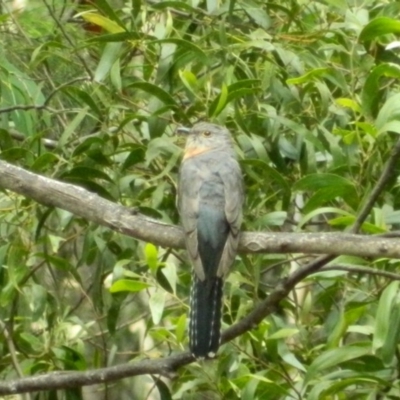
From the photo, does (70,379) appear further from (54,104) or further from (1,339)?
(54,104)

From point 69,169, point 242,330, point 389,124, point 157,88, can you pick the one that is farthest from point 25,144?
point 389,124

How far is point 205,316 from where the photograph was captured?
3.82 metres

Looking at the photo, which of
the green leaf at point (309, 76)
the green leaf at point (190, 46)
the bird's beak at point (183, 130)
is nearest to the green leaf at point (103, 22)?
the green leaf at point (190, 46)

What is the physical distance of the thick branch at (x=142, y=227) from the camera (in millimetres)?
3344

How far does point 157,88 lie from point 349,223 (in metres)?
0.81

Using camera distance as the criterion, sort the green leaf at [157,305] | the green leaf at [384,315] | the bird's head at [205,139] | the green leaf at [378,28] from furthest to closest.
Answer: the bird's head at [205,139] → the green leaf at [378,28] → the green leaf at [157,305] → the green leaf at [384,315]

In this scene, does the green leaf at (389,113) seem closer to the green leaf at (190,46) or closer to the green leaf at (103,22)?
the green leaf at (190,46)

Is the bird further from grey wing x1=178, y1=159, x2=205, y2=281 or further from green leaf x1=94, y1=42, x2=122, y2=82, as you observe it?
green leaf x1=94, y1=42, x2=122, y2=82

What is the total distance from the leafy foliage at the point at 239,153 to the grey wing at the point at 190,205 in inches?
3.1

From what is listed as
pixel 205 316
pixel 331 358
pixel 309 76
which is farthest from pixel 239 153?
pixel 331 358

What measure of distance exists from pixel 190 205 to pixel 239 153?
11.4 inches

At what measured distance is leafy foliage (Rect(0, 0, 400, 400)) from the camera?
12.6 ft

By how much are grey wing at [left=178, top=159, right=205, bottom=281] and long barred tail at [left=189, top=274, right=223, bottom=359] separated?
0.15ft

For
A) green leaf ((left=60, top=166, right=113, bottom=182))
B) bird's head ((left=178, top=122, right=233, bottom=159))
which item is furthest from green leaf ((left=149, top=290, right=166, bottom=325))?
bird's head ((left=178, top=122, right=233, bottom=159))
